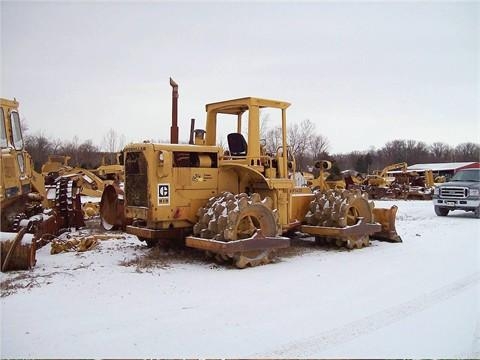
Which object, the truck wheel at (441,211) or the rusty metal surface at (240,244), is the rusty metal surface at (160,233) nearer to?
the rusty metal surface at (240,244)

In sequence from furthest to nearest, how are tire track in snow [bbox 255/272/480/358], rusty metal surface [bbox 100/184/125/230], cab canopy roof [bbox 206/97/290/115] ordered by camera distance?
rusty metal surface [bbox 100/184/125/230] → cab canopy roof [bbox 206/97/290/115] → tire track in snow [bbox 255/272/480/358]

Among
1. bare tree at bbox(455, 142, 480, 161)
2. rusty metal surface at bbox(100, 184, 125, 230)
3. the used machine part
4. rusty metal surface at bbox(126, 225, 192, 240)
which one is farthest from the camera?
bare tree at bbox(455, 142, 480, 161)

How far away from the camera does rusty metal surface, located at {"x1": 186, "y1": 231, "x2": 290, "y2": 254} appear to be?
7.20 m

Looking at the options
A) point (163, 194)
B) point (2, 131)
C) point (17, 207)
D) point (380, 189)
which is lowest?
point (380, 189)

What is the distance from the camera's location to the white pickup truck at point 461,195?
54.5 feet

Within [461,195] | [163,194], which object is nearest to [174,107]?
[163,194]

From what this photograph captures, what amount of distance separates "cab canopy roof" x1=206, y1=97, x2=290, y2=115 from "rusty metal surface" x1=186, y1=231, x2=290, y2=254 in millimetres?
2474

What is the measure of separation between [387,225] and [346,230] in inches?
70.9

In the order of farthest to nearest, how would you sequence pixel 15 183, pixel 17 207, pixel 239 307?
pixel 17 207 → pixel 15 183 → pixel 239 307

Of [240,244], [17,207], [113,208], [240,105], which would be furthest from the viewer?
[113,208]

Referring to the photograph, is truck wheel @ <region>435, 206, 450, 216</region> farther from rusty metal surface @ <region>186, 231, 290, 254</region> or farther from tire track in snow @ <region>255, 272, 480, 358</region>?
tire track in snow @ <region>255, 272, 480, 358</region>

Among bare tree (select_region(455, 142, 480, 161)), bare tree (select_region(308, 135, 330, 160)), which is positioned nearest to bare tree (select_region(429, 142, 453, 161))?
bare tree (select_region(455, 142, 480, 161))

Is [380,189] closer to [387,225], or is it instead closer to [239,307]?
[387,225]

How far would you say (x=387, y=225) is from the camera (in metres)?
10.5
